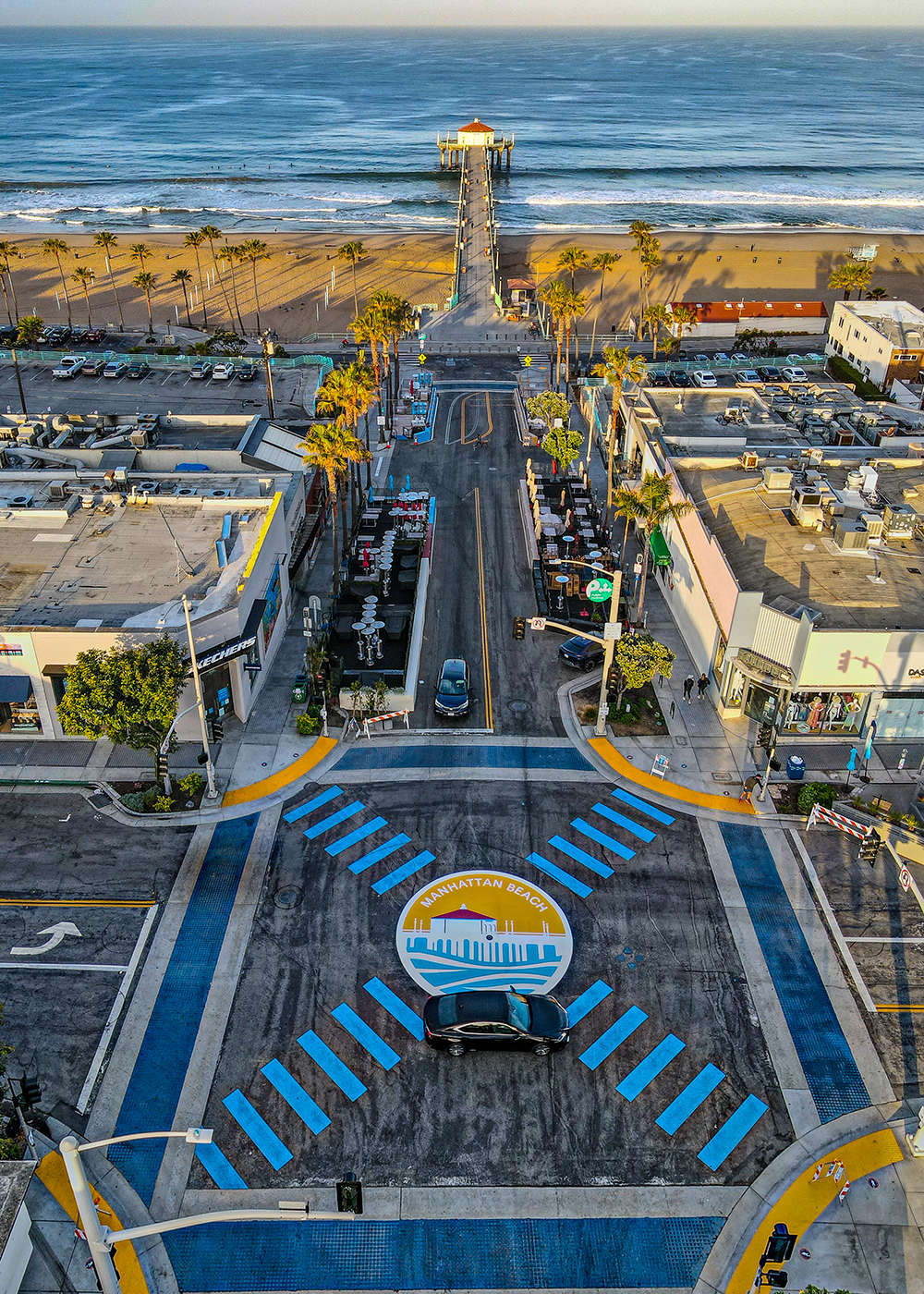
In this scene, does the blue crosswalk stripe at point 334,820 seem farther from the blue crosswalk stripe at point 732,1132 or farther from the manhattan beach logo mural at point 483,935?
the blue crosswalk stripe at point 732,1132

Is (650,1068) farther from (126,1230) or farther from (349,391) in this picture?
(349,391)

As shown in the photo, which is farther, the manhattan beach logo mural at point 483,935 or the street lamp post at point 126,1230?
the manhattan beach logo mural at point 483,935

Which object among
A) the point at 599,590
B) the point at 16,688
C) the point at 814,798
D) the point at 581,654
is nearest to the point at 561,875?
the point at 814,798

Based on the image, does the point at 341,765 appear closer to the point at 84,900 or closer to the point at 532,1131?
the point at 84,900

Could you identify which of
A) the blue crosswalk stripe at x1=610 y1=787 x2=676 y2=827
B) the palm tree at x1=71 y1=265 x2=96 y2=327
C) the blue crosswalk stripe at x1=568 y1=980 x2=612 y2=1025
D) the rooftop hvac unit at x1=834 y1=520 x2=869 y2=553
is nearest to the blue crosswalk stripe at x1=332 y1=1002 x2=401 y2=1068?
the blue crosswalk stripe at x1=568 y1=980 x2=612 y2=1025

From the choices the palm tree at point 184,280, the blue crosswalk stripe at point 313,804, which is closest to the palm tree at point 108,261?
the palm tree at point 184,280

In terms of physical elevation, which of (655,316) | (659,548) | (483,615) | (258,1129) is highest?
(655,316)

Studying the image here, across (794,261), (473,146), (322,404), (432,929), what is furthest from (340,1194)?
(473,146)
